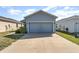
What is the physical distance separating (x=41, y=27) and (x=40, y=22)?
0.96 meters

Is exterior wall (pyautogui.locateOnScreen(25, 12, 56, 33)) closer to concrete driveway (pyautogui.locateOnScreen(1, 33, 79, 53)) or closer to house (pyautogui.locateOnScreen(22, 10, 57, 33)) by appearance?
house (pyautogui.locateOnScreen(22, 10, 57, 33))

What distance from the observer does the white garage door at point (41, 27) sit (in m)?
27.2

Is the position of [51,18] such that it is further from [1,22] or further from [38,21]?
[1,22]

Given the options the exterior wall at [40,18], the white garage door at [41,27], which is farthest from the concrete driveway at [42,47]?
the exterior wall at [40,18]

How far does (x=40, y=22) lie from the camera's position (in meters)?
27.4

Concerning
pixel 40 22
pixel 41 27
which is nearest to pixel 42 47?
pixel 41 27

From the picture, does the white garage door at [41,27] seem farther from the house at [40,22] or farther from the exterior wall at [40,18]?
the exterior wall at [40,18]

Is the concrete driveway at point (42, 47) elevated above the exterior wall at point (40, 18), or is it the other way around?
the exterior wall at point (40, 18)

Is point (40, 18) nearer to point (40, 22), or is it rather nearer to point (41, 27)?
point (40, 22)

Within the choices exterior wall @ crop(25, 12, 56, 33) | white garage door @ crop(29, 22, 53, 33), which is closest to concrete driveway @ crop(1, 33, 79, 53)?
white garage door @ crop(29, 22, 53, 33)

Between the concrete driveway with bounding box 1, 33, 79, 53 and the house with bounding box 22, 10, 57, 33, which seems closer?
the concrete driveway with bounding box 1, 33, 79, 53

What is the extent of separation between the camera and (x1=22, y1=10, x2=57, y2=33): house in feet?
89.2
